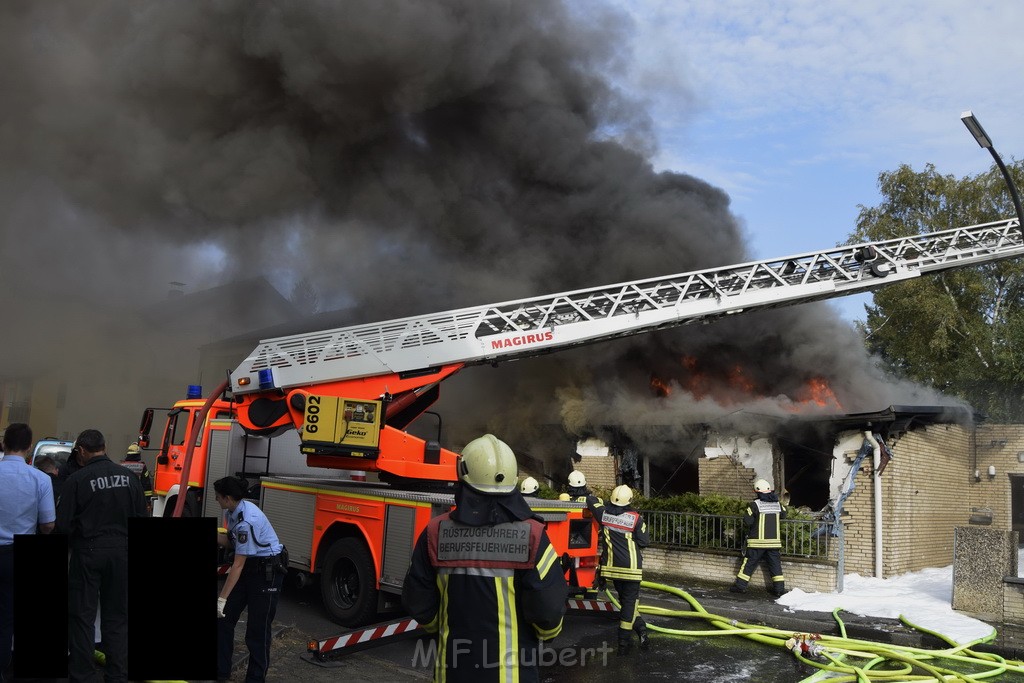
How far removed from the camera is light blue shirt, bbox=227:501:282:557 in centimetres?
508

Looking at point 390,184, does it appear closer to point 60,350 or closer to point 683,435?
point 683,435

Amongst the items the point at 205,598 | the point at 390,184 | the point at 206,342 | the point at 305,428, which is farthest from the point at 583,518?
the point at 206,342

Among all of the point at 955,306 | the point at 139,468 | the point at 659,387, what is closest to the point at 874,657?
the point at 659,387

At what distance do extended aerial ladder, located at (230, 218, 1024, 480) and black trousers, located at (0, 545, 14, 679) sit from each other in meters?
3.41

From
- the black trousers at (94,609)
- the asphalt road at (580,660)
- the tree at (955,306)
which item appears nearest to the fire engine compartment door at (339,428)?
the asphalt road at (580,660)

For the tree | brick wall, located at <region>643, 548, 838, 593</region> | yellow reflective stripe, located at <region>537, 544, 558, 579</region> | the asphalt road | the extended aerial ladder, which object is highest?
the tree

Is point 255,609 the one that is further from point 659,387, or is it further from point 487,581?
point 659,387

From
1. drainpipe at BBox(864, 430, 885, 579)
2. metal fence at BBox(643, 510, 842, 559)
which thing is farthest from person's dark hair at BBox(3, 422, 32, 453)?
drainpipe at BBox(864, 430, 885, 579)

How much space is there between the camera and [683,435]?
13.5 metres

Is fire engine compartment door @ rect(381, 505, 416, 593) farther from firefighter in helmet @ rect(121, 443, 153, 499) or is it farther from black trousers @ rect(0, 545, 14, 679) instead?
firefighter in helmet @ rect(121, 443, 153, 499)

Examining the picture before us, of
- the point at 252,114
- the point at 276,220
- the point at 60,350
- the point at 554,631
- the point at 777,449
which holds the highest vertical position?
the point at 252,114

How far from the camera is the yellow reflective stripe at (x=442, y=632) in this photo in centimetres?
286

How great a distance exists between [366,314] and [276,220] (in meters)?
2.55

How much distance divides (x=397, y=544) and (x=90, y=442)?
9.68ft
